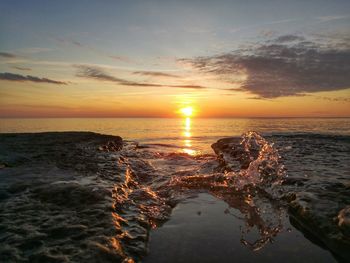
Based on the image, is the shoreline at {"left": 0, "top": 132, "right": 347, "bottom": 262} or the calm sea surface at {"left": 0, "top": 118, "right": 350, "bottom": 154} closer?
the shoreline at {"left": 0, "top": 132, "right": 347, "bottom": 262}

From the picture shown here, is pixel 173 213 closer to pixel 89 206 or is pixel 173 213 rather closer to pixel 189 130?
pixel 89 206

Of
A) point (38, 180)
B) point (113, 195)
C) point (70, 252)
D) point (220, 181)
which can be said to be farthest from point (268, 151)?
point (70, 252)

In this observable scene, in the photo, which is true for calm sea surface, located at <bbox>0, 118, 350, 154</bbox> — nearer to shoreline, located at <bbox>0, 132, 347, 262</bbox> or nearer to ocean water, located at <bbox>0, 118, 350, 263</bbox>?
shoreline, located at <bbox>0, 132, 347, 262</bbox>

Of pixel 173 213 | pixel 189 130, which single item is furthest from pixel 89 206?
pixel 189 130

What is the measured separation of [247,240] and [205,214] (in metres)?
1.64

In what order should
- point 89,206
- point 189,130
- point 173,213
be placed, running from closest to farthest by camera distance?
point 89,206 → point 173,213 → point 189,130

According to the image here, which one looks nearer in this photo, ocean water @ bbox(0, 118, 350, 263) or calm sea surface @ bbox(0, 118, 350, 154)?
ocean water @ bbox(0, 118, 350, 263)

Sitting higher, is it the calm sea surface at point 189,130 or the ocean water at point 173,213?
the ocean water at point 173,213

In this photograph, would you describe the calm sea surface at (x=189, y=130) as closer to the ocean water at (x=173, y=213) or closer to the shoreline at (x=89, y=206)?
the shoreline at (x=89, y=206)

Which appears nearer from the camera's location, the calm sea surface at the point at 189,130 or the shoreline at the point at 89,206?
the shoreline at the point at 89,206

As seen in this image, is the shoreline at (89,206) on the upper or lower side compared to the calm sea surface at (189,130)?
upper

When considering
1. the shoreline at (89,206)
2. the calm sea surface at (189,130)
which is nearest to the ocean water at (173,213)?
the shoreline at (89,206)

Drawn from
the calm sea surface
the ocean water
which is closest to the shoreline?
the ocean water

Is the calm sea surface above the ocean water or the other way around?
the other way around
